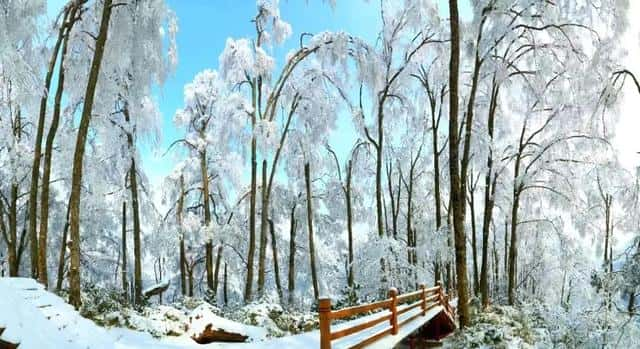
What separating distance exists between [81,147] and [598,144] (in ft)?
45.0

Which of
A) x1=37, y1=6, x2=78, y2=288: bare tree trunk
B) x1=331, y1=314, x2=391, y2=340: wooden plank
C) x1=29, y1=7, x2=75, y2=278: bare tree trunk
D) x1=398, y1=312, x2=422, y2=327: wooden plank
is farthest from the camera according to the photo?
x1=29, y1=7, x2=75, y2=278: bare tree trunk

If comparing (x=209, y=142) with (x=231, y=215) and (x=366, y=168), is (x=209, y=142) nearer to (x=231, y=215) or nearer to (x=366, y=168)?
(x=231, y=215)

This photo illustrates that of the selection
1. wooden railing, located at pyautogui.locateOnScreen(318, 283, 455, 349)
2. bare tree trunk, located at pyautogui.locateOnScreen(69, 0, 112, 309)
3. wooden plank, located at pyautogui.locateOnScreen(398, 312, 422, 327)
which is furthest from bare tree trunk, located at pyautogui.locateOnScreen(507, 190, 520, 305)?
bare tree trunk, located at pyautogui.locateOnScreen(69, 0, 112, 309)

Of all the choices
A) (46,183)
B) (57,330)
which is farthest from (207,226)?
(57,330)

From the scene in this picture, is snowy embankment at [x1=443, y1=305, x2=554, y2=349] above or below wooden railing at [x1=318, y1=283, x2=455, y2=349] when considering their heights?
below

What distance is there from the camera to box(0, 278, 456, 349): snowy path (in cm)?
499

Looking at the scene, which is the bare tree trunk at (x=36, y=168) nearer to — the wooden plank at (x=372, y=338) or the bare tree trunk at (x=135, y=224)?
the bare tree trunk at (x=135, y=224)

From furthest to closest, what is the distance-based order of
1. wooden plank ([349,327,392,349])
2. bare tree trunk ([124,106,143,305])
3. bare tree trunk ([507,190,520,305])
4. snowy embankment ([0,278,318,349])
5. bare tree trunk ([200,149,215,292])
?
bare tree trunk ([200,149,215,292]) < bare tree trunk ([507,190,520,305]) < bare tree trunk ([124,106,143,305]) < wooden plank ([349,327,392,349]) < snowy embankment ([0,278,318,349])

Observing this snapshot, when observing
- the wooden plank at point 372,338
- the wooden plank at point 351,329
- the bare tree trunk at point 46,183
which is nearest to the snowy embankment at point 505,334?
the wooden plank at point 372,338

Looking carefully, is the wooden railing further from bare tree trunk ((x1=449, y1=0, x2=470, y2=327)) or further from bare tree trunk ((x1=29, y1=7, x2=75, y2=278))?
bare tree trunk ((x1=29, y1=7, x2=75, y2=278))

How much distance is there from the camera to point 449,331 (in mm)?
14062

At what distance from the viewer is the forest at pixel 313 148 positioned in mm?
9094

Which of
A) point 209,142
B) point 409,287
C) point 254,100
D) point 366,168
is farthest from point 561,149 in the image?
point 209,142

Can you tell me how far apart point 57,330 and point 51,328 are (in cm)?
10
